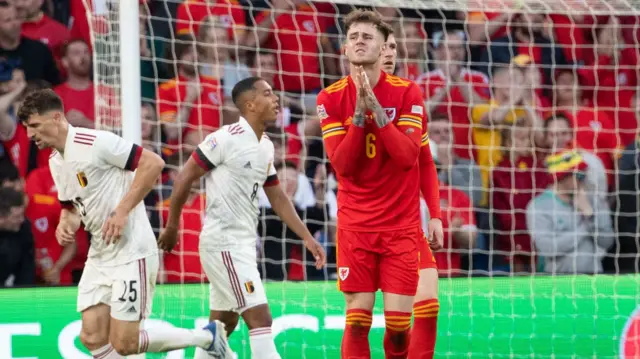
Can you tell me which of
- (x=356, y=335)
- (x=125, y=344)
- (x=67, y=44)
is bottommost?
(x=125, y=344)

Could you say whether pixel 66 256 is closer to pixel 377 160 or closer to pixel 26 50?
pixel 26 50

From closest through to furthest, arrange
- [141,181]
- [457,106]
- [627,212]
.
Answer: [141,181] < [627,212] < [457,106]

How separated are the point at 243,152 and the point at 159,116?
2121 millimetres

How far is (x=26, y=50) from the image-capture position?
855 centimetres

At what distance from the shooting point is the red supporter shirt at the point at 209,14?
8.80m

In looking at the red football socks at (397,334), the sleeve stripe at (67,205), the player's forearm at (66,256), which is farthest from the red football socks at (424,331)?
the player's forearm at (66,256)

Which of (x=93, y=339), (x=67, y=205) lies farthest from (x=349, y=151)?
(x=93, y=339)

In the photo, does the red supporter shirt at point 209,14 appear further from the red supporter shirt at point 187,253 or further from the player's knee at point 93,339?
the player's knee at point 93,339

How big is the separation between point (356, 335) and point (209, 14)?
4232 mm

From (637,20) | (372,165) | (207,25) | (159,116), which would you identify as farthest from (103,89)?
(637,20)

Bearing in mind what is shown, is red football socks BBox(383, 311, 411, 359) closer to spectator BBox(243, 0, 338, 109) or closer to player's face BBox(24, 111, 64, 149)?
player's face BBox(24, 111, 64, 149)

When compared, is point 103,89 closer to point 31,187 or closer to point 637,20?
point 31,187

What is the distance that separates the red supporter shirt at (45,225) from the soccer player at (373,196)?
9.92 ft

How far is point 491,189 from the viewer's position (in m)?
9.01
